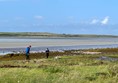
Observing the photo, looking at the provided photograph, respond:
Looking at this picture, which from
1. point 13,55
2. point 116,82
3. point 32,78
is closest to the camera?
point 116,82

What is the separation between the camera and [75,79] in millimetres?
17797

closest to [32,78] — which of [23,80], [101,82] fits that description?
[23,80]

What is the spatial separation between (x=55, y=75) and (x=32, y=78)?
1364mm

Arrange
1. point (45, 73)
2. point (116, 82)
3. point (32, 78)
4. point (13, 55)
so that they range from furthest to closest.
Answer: point (13, 55), point (45, 73), point (32, 78), point (116, 82)

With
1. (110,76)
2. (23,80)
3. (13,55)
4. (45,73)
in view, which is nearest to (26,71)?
(45,73)

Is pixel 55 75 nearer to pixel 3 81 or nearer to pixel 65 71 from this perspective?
pixel 65 71

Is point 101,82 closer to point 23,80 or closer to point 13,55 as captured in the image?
point 23,80

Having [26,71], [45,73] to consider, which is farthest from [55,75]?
[26,71]

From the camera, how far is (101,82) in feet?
57.1

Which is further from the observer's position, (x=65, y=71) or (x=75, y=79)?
(x=65, y=71)

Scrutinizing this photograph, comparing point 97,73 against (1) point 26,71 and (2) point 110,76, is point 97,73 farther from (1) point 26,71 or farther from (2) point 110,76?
(1) point 26,71

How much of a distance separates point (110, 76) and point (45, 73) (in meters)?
3.39

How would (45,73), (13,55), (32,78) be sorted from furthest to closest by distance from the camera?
(13,55) → (45,73) → (32,78)

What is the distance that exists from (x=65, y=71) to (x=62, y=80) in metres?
2.89
